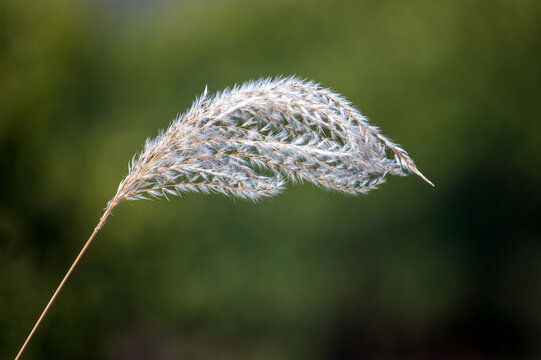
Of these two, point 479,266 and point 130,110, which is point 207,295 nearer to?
point 130,110

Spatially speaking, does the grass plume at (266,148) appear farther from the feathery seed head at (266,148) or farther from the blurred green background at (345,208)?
the blurred green background at (345,208)

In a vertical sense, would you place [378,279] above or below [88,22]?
below

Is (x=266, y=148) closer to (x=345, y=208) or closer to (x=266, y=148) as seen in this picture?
(x=266, y=148)

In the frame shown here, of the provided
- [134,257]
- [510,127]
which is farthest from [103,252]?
[510,127]

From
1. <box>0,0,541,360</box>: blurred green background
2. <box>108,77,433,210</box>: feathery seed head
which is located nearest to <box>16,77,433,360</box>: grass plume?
<box>108,77,433,210</box>: feathery seed head

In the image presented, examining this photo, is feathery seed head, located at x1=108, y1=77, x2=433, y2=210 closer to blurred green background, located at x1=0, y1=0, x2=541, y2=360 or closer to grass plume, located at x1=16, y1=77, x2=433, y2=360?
grass plume, located at x1=16, y1=77, x2=433, y2=360

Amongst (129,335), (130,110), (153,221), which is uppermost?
(130,110)
